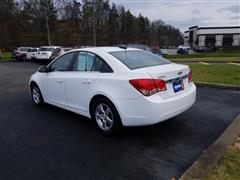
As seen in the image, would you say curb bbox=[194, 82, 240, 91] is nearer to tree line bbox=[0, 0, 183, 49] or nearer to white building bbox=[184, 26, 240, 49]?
tree line bbox=[0, 0, 183, 49]

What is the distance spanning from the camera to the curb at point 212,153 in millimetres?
2568

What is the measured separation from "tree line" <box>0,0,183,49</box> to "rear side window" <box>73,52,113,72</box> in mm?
29490

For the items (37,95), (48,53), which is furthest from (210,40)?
(37,95)

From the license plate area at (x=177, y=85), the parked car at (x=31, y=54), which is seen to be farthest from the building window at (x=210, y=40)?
the license plate area at (x=177, y=85)

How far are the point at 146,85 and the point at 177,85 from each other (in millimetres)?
700

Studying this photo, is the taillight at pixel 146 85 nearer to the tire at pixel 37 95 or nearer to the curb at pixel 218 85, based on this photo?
the tire at pixel 37 95

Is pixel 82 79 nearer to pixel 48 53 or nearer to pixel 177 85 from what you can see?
pixel 177 85

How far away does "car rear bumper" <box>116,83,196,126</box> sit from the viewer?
128 inches

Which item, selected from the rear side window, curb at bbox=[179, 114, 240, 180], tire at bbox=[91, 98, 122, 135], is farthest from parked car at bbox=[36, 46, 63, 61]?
curb at bbox=[179, 114, 240, 180]

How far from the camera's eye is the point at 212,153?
9.91 ft

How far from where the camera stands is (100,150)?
3.35m

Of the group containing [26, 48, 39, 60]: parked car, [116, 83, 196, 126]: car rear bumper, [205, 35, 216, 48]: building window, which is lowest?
[116, 83, 196, 126]: car rear bumper

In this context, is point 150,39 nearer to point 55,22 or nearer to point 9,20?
point 55,22

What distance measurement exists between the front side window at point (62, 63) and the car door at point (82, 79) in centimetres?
26
